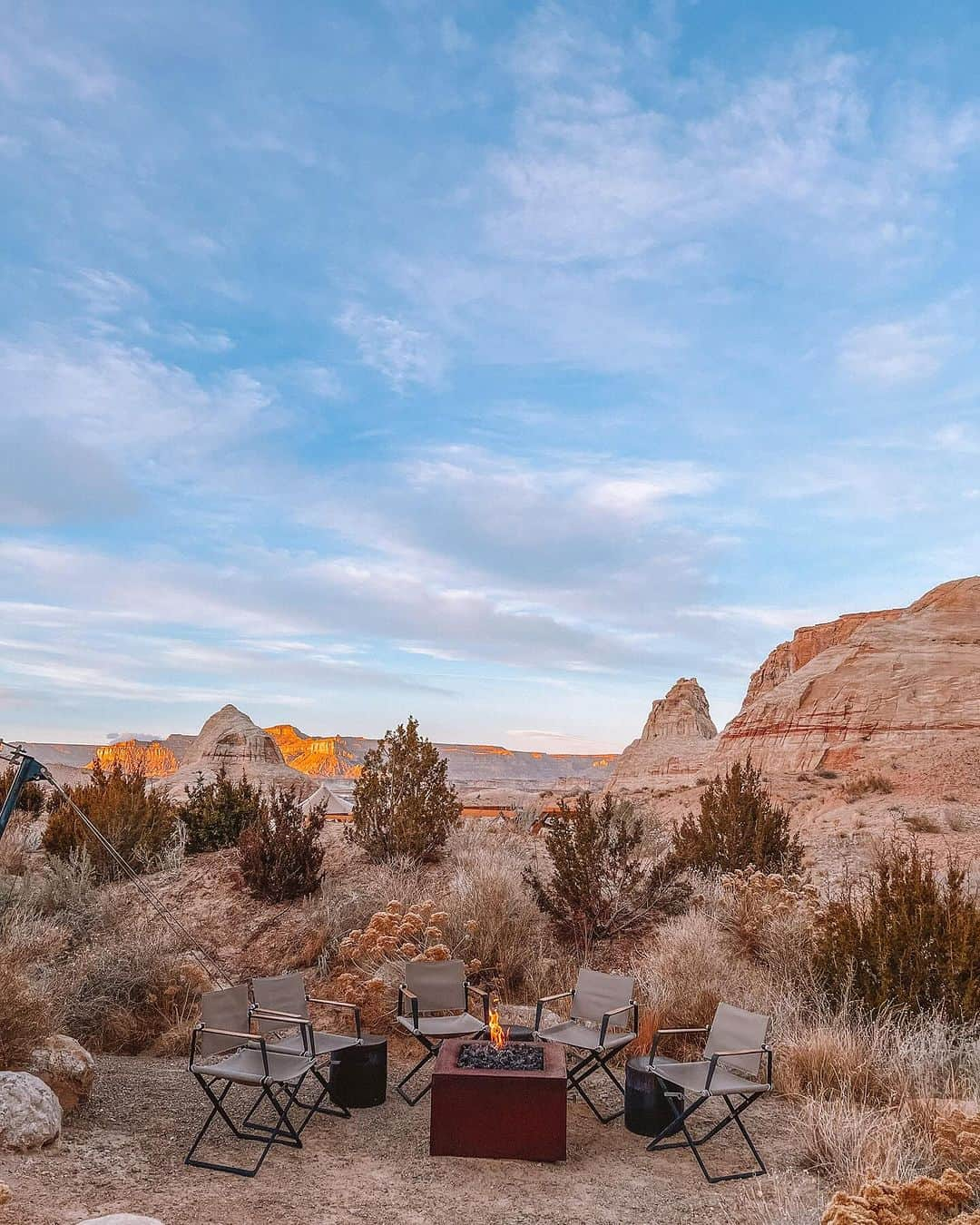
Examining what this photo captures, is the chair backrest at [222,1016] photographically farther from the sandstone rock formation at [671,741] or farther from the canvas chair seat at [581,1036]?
the sandstone rock formation at [671,741]

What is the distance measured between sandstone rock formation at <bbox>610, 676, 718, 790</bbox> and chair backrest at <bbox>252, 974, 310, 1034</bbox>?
32.4m

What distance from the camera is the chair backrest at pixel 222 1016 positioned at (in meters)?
5.01

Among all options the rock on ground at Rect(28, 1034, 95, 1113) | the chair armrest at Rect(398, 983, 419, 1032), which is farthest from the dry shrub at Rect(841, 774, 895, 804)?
the rock on ground at Rect(28, 1034, 95, 1113)

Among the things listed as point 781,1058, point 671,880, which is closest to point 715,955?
point 781,1058

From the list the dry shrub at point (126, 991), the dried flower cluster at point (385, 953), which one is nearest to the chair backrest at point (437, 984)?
the dried flower cluster at point (385, 953)

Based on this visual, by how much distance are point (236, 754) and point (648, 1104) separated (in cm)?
2204

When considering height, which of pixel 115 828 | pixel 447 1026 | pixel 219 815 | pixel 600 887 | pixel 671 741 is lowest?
pixel 447 1026

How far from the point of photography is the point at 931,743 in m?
27.1

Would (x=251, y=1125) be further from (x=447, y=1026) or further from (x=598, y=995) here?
(x=598, y=995)

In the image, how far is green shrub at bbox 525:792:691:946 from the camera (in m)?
8.98

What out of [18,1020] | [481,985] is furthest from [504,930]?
[18,1020]

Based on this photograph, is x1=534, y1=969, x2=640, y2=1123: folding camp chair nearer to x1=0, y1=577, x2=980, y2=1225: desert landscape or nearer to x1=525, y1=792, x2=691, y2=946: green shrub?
x1=0, y1=577, x2=980, y2=1225: desert landscape

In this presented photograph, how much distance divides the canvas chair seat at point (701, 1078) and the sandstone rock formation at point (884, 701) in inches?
893

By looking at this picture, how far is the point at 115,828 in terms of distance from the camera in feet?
36.9
